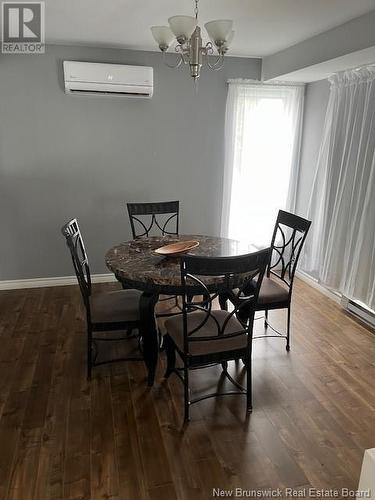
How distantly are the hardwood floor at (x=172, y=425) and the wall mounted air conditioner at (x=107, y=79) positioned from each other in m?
2.26

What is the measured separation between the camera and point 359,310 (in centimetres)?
360

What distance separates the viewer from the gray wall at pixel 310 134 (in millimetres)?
4035

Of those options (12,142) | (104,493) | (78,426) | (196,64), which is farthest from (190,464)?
(12,142)

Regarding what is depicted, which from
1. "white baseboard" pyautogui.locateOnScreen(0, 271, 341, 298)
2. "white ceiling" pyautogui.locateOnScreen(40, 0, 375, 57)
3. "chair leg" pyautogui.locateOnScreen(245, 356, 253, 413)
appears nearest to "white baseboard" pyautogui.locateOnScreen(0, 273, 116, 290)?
"white baseboard" pyautogui.locateOnScreen(0, 271, 341, 298)

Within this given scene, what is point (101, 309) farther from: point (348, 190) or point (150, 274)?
point (348, 190)

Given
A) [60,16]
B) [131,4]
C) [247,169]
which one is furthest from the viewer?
[247,169]

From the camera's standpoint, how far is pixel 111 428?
2.17m

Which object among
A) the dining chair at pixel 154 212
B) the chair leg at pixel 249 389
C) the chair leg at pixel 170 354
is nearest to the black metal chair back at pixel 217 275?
the chair leg at pixel 249 389

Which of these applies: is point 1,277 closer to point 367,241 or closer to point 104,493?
point 104,493

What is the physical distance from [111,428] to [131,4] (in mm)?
2587

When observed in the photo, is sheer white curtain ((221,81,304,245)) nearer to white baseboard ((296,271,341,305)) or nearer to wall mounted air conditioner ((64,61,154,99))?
white baseboard ((296,271,341,305))

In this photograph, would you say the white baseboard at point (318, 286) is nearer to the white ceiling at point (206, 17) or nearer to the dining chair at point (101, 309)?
the dining chair at point (101, 309)

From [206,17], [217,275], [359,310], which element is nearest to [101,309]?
[217,275]

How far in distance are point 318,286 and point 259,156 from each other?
1.58 m
